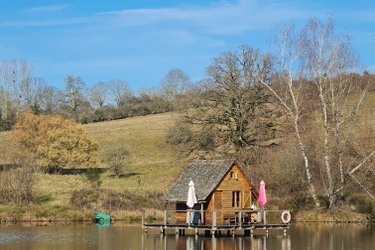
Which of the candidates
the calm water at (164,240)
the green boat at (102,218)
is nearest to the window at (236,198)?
the calm water at (164,240)

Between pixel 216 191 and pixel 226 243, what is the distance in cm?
743

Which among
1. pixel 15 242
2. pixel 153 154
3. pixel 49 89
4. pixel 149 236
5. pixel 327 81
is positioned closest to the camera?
pixel 15 242

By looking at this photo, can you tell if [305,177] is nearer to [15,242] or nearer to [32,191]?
[32,191]

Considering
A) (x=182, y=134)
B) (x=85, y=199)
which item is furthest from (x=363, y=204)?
(x=85, y=199)

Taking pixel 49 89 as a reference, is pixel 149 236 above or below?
below

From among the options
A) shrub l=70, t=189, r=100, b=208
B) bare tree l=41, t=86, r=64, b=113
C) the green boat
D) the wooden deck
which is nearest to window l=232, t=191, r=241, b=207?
the wooden deck

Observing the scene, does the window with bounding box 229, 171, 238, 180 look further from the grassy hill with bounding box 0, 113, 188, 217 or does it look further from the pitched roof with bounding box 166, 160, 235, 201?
the grassy hill with bounding box 0, 113, 188, 217

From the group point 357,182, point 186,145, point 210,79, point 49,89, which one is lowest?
point 357,182

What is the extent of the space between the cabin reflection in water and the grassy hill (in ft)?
62.0

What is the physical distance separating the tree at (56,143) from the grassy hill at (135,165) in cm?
240

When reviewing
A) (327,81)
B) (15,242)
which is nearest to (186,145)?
(327,81)

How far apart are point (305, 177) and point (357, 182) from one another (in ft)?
20.1

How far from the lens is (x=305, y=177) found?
6284 cm

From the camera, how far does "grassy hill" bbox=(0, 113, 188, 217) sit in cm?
6346
